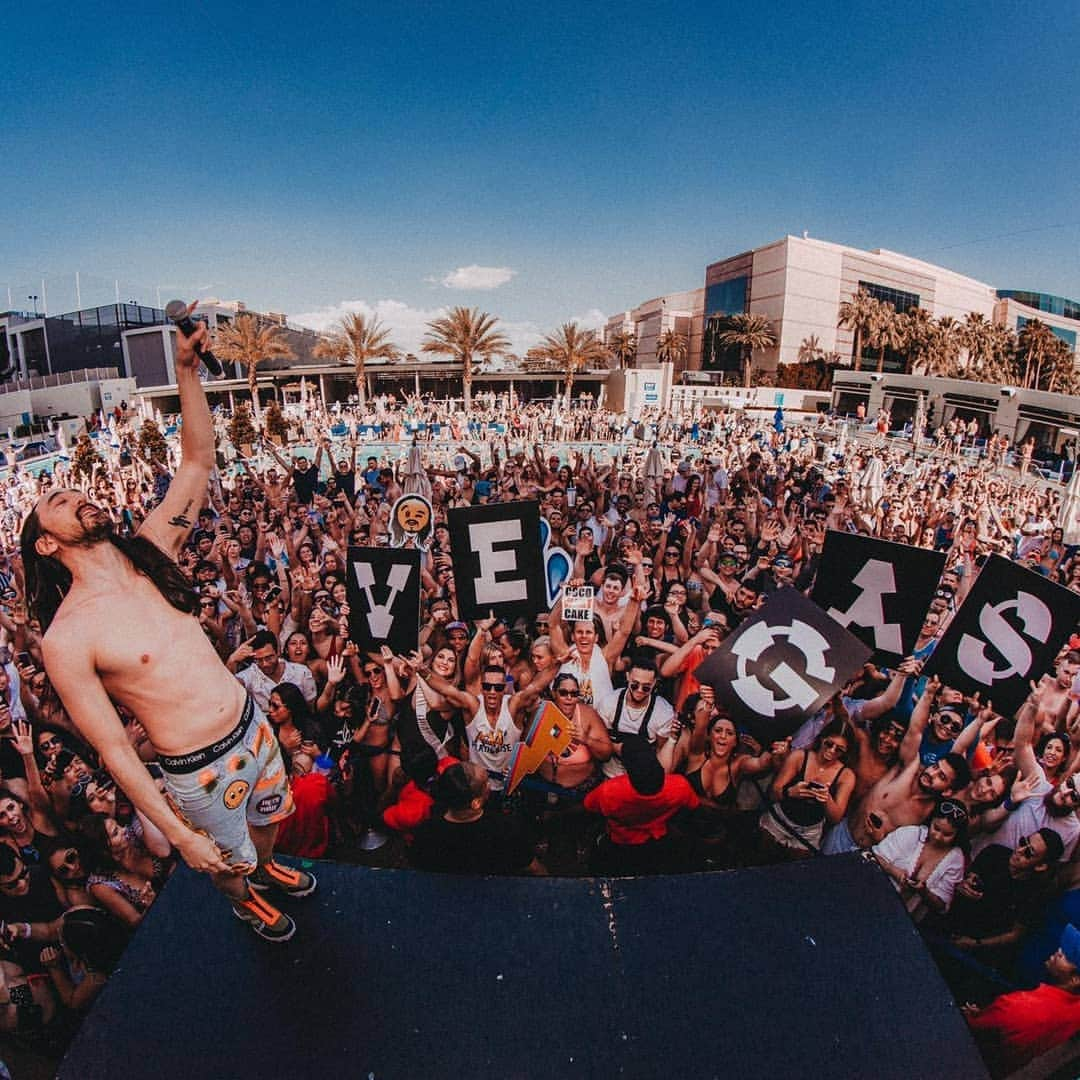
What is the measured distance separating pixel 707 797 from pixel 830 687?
1.06 meters

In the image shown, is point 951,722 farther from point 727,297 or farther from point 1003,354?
point 727,297

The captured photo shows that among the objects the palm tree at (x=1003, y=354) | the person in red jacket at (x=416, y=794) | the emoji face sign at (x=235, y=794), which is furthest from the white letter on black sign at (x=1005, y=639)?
the palm tree at (x=1003, y=354)

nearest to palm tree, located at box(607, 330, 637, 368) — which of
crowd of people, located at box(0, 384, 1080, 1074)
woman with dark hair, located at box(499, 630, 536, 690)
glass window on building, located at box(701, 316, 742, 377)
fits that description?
glass window on building, located at box(701, 316, 742, 377)

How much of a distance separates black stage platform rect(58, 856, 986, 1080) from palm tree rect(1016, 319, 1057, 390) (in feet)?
200

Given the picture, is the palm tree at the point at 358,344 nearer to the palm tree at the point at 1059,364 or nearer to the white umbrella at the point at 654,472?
the white umbrella at the point at 654,472

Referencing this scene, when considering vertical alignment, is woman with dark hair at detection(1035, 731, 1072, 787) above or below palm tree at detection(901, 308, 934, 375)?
below

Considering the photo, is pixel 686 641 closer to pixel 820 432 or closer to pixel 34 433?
pixel 820 432

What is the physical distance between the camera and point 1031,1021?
93.0 inches

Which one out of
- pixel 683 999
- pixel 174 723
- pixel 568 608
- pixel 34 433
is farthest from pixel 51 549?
pixel 34 433

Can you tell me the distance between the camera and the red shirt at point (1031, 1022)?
2.33 meters

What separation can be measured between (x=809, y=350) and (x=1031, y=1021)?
63667 millimetres

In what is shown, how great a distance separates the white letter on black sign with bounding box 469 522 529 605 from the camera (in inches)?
178

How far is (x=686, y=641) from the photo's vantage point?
504 cm

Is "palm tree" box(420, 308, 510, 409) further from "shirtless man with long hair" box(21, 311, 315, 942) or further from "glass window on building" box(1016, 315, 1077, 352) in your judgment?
"glass window on building" box(1016, 315, 1077, 352)
